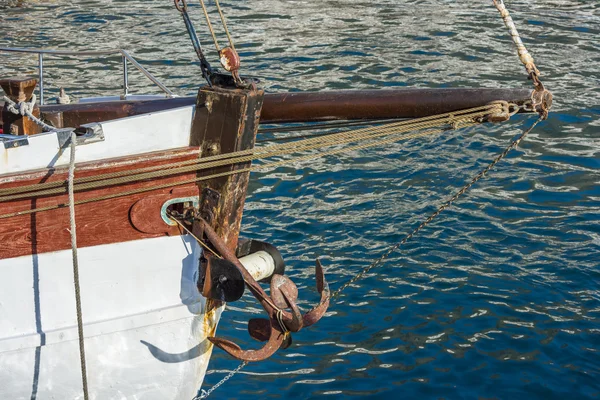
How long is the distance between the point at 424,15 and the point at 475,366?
12893 mm

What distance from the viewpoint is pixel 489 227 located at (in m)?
8.65

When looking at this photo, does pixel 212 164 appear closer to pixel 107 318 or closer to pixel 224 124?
pixel 224 124

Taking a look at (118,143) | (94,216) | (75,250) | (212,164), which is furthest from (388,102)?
(75,250)

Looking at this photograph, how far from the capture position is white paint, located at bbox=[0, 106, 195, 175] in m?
4.38

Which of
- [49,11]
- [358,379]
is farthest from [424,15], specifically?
[358,379]

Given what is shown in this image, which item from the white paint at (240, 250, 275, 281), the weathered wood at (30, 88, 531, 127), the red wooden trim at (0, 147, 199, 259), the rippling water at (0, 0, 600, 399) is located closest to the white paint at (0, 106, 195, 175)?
the red wooden trim at (0, 147, 199, 259)

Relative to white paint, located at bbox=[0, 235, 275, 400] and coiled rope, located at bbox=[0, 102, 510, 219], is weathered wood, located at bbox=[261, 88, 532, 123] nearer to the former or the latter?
coiled rope, located at bbox=[0, 102, 510, 219]

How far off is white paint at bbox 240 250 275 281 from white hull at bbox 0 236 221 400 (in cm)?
31

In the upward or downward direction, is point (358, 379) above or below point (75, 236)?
below

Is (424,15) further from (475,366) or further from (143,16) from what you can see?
(475,366)

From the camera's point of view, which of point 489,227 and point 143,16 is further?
point 143,16

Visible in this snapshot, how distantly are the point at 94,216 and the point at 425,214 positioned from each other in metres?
4.95

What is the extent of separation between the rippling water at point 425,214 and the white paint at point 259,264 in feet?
4.45

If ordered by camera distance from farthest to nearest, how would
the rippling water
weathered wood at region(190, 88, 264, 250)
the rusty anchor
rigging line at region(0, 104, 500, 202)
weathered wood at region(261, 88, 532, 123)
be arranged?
the rippling water
weathered wood at region(261, 88, 532, 123)
the rusty anchor
weathered wood at region(190, 88, 264, 250)
rigging line at region(0, 104, 500, 202)
